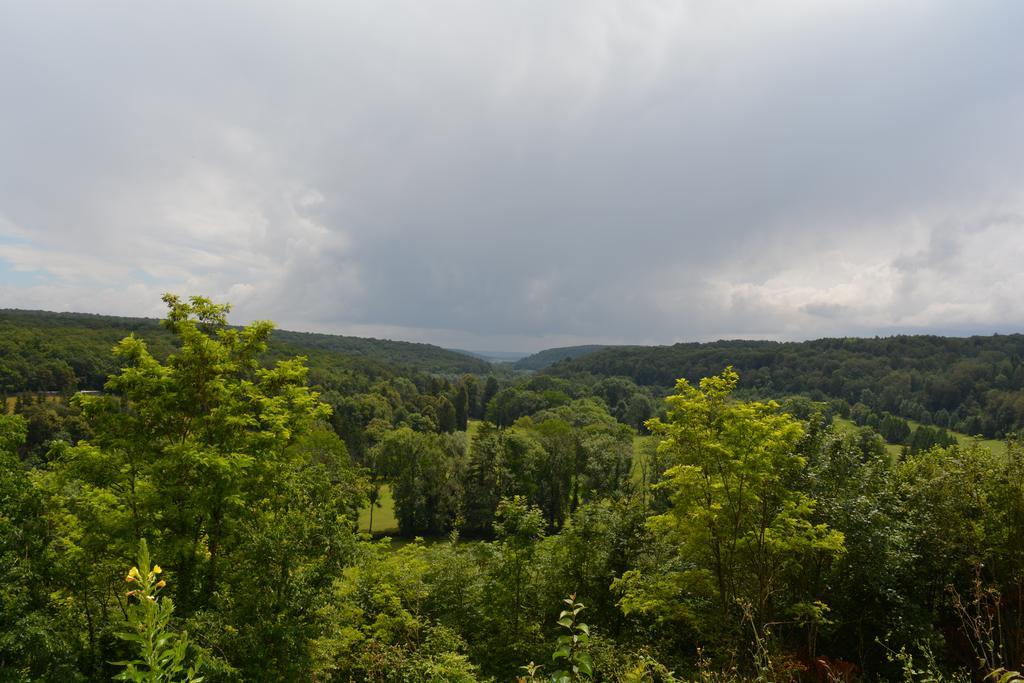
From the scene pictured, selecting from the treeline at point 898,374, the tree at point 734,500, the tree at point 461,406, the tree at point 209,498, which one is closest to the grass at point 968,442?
the tree at point 734,500

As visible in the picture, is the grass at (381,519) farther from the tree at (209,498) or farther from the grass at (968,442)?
the grass at (968,442)

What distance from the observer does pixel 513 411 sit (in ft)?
373

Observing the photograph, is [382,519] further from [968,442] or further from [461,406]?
[968,442]

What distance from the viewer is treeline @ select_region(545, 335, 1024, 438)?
108 m

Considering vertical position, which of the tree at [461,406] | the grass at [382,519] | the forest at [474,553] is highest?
the forest at [474,553]

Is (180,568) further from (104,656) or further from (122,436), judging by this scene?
(122,436)

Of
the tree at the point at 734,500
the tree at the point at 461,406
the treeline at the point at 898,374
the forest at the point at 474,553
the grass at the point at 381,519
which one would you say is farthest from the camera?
the tree at the point at 461,406

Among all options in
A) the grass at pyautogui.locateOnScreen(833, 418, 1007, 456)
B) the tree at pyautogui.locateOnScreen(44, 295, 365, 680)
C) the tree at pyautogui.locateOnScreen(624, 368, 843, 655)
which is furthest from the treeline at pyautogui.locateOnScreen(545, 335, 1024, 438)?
the tree at pyautogui.locateOnScreen(44, 295, 365, 680)

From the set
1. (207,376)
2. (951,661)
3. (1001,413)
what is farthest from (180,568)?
(1001,413)

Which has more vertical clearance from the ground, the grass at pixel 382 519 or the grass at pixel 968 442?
the grass at pixel 968 442

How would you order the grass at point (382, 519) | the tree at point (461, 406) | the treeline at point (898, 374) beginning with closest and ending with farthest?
the grass at point (382, 519) < the treeline at point (898, 374) < the tree at point (461, 406)

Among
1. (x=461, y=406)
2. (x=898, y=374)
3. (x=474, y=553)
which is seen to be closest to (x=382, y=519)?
(x=474, y=553)

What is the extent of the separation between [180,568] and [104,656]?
231 centimetres

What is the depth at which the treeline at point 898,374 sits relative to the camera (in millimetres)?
108250
